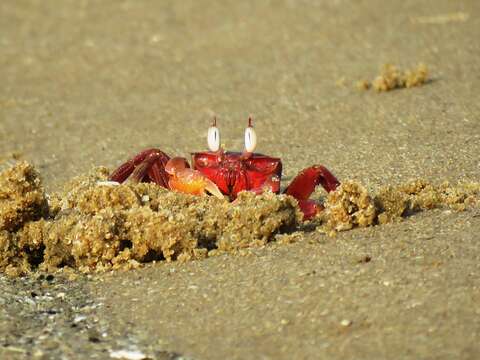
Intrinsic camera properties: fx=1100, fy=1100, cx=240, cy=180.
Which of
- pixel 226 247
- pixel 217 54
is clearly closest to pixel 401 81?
pixel 217 54

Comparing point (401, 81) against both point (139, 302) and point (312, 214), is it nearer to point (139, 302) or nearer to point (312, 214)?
point (312, 214)

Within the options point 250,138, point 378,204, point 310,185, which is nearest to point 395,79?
point 250,138

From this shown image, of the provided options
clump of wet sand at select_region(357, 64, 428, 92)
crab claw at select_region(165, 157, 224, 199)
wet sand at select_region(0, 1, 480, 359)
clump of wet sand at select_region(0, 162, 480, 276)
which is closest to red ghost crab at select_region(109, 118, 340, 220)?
crab claw at select_region(165, 157, 224, 199)

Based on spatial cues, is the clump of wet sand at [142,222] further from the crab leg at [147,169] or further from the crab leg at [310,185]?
the crab leg at [147,169]

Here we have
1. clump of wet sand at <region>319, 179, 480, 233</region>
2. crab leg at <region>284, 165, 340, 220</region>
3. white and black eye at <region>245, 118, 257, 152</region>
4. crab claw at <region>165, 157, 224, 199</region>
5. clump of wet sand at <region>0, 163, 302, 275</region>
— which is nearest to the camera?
clump of wet sand at <region>0, 163, 302, 275</region>

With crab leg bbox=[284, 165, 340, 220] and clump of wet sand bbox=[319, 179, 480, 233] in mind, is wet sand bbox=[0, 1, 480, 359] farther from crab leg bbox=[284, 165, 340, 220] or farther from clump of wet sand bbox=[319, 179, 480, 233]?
crab leg bbox=[284, 165, 340, 220]

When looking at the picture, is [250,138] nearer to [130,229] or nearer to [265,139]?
[130,229]

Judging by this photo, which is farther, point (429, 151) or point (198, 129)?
point (198, 129)
